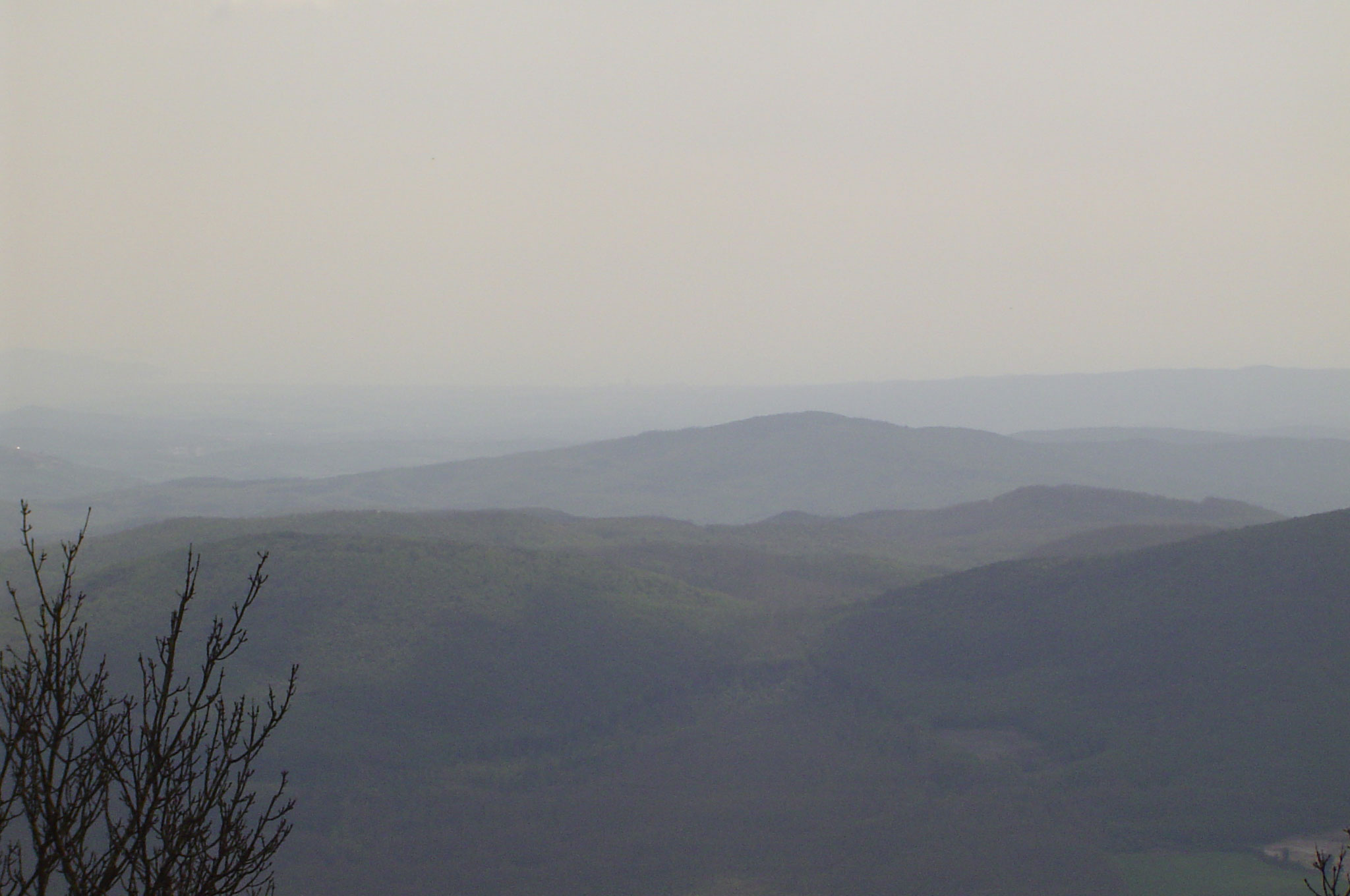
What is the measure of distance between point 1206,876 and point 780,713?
30122 millimetres

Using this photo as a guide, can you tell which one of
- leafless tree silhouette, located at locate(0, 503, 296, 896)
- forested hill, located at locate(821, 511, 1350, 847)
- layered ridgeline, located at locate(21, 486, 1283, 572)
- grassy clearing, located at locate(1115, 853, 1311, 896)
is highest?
leafless tree silhouette, located at locate(0, 503, 296, 896)

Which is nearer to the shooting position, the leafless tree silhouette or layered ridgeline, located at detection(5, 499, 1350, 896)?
the leafless tree silhouette

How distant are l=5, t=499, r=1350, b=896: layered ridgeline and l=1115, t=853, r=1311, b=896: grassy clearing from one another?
50.2 inches

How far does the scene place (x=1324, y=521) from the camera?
75.8 m

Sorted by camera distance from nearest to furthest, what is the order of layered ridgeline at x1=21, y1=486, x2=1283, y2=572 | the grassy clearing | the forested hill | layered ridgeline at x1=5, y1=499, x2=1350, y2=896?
the grassy clearing, layered ridgeline at x1=5, y1=499, x2=1350, y2=896, the forested hill, layered ridgeline at x1=21, y1=486, x2=1283, y2=572

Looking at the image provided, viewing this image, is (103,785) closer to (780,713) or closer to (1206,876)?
(1206,876)

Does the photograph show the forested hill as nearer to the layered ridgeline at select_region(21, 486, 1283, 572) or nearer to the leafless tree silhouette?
the layered ridgeline at select_region(21, 486, 1283, 572)

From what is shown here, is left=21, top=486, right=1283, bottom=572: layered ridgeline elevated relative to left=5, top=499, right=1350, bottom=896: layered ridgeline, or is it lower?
elevated

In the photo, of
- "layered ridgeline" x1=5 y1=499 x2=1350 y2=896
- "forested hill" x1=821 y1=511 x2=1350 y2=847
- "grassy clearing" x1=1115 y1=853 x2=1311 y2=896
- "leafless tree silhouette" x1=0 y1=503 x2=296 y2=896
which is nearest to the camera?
"leafless tree silhouette" x1=0 y1=503 x2=296 y2=896

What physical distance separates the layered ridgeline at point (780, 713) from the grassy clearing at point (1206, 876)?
128 cm

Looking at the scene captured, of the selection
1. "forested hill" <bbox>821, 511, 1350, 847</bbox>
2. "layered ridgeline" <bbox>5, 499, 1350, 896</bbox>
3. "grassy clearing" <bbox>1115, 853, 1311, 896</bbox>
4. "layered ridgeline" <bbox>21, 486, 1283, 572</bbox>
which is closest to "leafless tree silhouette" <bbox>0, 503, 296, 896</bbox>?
"layered ridgeline" <bbox>5, 499, 1350, 896</bbox>

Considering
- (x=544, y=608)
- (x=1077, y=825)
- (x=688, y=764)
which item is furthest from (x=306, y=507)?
(x=1077, y=825)

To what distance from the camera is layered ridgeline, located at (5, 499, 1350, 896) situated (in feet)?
188

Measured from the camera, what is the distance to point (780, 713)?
7562cm
